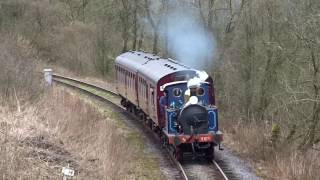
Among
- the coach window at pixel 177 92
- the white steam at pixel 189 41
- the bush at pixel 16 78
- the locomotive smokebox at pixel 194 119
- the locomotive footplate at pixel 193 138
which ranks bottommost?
the locomotive footplate at pixel 193 138

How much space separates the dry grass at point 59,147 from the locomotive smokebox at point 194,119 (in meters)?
1.56

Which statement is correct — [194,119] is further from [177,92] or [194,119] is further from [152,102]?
[152,102]

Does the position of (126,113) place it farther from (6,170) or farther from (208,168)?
(6,170)

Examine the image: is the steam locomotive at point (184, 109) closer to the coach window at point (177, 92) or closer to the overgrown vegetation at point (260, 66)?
the coach window at point (177, 92)

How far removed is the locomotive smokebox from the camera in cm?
1510

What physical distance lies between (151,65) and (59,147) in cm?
886

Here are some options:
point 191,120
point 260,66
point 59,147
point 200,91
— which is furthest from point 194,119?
point 260,66


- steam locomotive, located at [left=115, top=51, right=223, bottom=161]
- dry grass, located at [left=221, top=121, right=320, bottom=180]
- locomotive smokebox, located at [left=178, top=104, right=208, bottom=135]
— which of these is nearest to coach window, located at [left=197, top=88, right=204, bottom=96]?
steam locomotive, located at [left=115, top=51, right=223, bottom=161]

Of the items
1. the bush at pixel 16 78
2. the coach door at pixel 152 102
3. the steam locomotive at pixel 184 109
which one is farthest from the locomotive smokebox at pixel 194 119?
the bush at pixel 16 78

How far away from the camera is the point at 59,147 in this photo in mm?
11422

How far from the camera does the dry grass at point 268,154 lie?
1326 centimetres

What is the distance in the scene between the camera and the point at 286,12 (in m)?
19.7

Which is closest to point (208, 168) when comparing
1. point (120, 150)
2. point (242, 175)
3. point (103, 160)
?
point (242, 175)

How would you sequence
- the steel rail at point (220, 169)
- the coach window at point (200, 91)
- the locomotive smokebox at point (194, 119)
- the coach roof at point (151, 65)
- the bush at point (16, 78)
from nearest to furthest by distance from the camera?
the steel rail at point (220, 169) < the bush at point (16, 78) < the locomotive smokebox at point (194, 119) < the coach window at point (200, 91) < the coach roof at point (151, 65)
